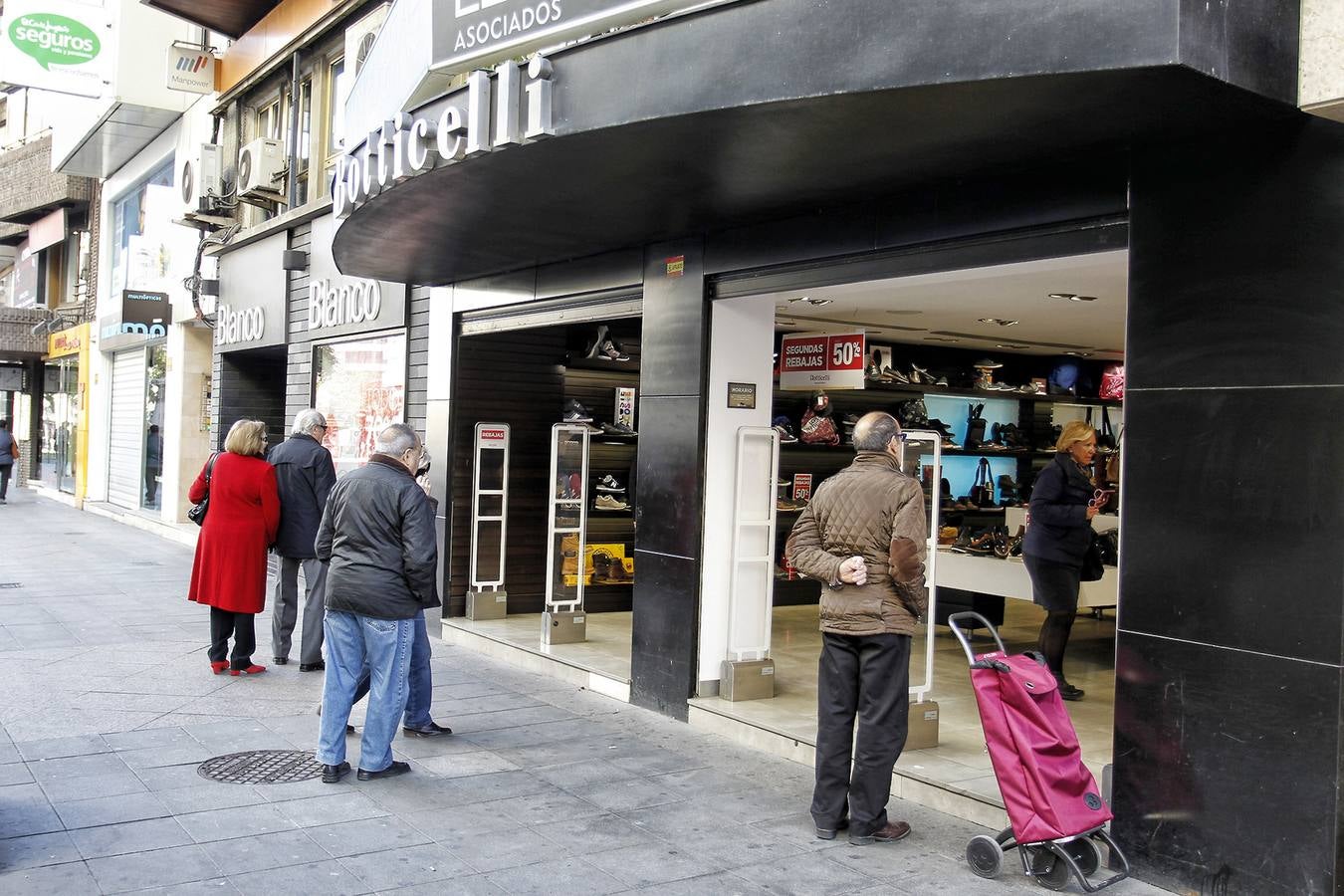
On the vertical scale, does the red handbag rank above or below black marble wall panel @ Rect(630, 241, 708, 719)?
above

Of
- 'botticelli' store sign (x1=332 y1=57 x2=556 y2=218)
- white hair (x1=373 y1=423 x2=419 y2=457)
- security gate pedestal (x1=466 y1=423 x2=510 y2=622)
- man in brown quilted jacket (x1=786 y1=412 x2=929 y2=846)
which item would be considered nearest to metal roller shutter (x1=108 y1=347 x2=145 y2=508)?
security gate pedestal (x1=466 y1=423 x2=510 y2=622)

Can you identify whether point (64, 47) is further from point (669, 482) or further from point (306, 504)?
point (669, 482)

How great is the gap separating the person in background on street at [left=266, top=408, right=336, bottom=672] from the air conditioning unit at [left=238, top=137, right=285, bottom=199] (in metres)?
7.47

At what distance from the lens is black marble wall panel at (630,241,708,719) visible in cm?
743

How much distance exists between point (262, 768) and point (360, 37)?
29.9 ft

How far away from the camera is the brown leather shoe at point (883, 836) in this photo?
5.12m

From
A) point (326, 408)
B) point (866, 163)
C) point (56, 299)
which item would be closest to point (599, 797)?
point (866, 163)

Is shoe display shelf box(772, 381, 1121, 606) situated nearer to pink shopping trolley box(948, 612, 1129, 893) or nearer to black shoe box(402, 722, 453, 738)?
black shoe box(402, 722, 453, 738)

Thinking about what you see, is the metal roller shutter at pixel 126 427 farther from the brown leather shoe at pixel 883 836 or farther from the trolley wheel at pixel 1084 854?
the trolley wheel at pixel 1084 854

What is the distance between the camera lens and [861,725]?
5156 millimetres

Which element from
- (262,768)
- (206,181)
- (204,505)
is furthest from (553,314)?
(206,181)

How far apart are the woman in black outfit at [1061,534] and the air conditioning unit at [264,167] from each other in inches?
435

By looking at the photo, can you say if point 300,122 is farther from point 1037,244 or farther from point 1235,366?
point 1235,366

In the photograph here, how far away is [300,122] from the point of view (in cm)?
1466
